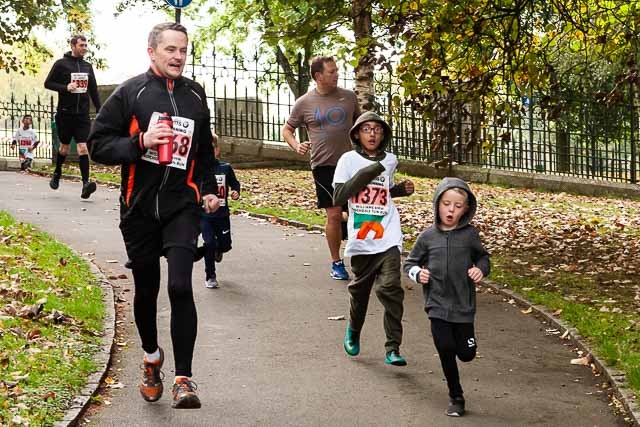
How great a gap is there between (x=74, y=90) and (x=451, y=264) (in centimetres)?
1014

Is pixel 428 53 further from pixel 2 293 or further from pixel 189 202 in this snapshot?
pixel 189 202

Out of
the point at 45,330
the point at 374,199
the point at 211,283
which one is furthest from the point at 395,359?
the point at 211,283

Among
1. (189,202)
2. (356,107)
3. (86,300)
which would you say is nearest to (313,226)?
(356,107)

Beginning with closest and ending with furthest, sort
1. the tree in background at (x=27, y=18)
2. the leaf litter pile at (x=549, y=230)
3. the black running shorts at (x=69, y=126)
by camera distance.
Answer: the leaf litter pile at (x=549, y=230)
the black running shorts at (x=69, y=126)
the tree in background at (x=27, y=18)

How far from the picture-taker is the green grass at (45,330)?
6.68 meters

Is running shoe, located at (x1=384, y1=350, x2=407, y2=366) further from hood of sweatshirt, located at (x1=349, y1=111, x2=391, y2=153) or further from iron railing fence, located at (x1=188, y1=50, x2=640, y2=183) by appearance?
iron railing fence, located at (x1=188, y1=50, x2=640, y2=183)

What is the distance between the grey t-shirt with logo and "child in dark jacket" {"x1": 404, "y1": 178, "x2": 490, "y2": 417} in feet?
13.9

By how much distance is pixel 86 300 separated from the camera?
9.61 meters

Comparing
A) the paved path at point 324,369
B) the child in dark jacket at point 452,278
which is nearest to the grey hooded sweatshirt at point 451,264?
the child in dark jacket at point 452,278

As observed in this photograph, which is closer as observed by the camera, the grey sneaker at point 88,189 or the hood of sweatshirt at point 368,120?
the hood of sweatshirt at point 368,120

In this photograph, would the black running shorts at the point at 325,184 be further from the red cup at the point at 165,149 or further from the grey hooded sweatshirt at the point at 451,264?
the red cup at the point at 165,149

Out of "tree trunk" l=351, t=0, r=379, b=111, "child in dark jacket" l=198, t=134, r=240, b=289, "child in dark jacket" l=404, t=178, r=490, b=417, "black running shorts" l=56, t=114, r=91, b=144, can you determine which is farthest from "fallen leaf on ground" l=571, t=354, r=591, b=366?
"black running shorts" l=56, t=114, r=91, b=144

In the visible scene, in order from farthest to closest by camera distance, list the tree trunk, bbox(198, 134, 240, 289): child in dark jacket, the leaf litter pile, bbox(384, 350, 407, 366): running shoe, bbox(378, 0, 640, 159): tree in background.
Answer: the tree trunk, bbox(378, 0, 640, 159): tree in background, the leaf litter pile, bbox(198, 134, 240, 289): child in dark jacket, bbox(384, 350, 407, 366): running shoe

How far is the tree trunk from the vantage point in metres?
12.6
